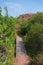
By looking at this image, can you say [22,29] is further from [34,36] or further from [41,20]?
[34,36]

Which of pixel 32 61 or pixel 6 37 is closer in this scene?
pixel 6 37

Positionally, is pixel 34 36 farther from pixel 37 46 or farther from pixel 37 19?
pixel 37 19

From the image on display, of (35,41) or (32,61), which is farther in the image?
(35,41)

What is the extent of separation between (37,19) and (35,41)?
5311 mm

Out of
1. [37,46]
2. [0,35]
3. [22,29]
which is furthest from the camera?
[22,29]

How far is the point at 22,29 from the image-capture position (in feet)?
80.5

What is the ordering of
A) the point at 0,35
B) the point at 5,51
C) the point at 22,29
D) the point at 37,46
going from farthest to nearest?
the point at 22,29, the point at 37,46, the point at 0,35, the point at 5,51

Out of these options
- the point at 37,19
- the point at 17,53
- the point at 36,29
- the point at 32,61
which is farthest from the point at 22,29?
the point at 32,61

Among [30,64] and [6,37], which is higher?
[6,37]

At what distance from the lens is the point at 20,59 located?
42.9ft

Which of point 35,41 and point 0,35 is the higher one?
point 0,35

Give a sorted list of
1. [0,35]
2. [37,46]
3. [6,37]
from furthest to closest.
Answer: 1. [37,46]
2. [6,37]
3. [0,35]

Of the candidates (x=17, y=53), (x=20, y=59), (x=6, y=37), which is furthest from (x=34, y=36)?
(x=6, y=37)

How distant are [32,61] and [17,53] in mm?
1773
